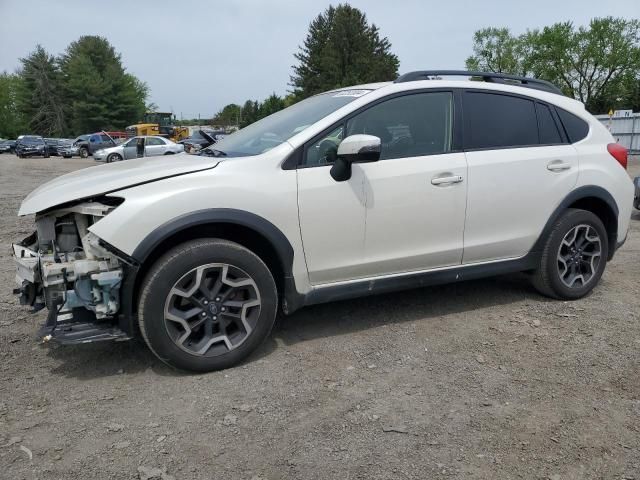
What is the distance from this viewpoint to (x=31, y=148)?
3788 centimetres

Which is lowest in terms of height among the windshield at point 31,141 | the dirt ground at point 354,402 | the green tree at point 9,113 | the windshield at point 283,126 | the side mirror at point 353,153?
the dirt ground at point 354,402

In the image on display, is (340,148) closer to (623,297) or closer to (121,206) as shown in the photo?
(121,206)

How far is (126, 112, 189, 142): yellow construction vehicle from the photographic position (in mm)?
40903

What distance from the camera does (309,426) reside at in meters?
2.65

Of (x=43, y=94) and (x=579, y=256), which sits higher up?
(x=43, y=94)

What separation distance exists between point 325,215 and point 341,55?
6232cm

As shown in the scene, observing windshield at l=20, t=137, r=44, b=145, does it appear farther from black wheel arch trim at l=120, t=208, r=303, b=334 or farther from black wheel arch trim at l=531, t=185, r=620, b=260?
black wheel arch trim at l=531, t=185, r=620, b=260

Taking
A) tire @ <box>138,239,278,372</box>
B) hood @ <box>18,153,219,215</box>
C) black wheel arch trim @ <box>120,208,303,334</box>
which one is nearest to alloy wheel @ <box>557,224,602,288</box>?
black wheel arch trim @ <box>120,208,303,334</box>

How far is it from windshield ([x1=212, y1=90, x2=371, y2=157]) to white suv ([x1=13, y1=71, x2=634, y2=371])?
19mm

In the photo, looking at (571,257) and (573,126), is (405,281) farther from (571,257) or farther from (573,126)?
(573,126)

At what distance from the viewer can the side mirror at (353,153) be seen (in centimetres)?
319

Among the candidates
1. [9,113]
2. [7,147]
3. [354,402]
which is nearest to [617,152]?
[354,402]

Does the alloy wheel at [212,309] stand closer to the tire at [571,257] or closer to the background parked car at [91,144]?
the tire at [571,257]

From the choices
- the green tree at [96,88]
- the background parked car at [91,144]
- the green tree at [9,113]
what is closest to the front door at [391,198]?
the background parked car at [91,144]
